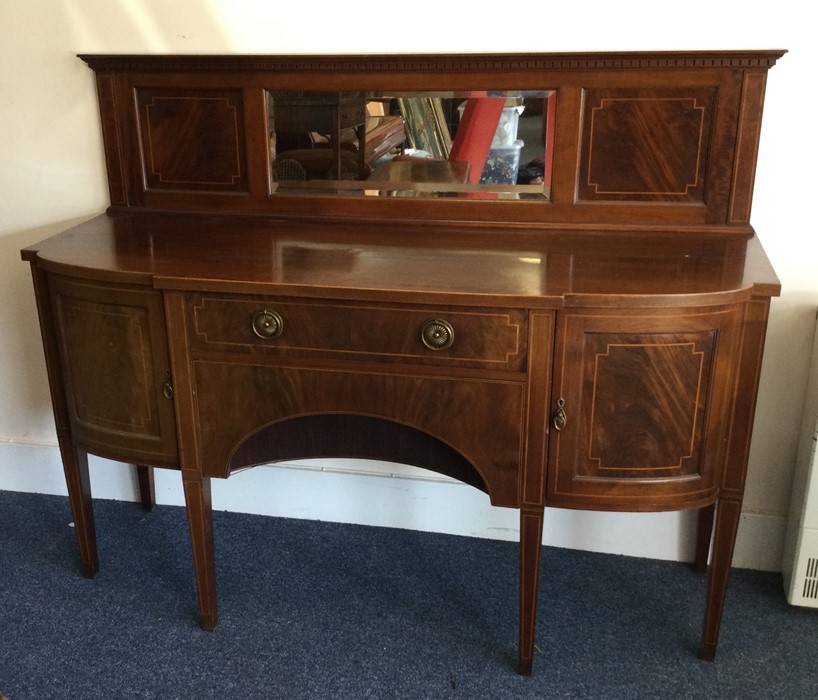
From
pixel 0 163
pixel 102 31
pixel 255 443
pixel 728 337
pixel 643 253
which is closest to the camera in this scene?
pixel 728 337

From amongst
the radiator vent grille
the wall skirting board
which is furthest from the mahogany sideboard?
the radiator vent grille

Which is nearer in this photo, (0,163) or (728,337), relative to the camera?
(728,337)

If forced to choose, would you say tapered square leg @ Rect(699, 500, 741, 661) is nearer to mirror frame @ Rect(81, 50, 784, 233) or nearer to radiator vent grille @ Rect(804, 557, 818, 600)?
radiator vent grille @ Rect(804, 557, 818, 600)

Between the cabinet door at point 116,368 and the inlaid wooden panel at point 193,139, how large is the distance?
0.48 metres

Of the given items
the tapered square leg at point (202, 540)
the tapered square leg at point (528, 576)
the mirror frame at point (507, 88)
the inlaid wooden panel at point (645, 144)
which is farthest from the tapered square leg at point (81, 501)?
the inlaid wooden panel at point (645, 144)

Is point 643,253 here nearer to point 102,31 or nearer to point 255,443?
point 255,443

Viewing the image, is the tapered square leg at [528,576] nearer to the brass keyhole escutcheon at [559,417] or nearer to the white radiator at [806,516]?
the brass keyhole escutcheon at [559,417]

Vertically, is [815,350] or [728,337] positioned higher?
[728,337]

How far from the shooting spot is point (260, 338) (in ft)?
5.10

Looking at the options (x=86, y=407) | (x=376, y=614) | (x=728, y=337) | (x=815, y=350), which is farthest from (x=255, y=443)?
(x=815, y=350)

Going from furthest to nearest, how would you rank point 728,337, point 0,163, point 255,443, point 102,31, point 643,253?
point 0,163 → point 102,31 → point 255,443 → point 643,253 → point 728,337

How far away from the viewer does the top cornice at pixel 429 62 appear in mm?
1714

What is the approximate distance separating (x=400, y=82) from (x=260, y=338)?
681 mm

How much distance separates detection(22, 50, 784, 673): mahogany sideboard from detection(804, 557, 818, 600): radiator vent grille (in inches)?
9.3
